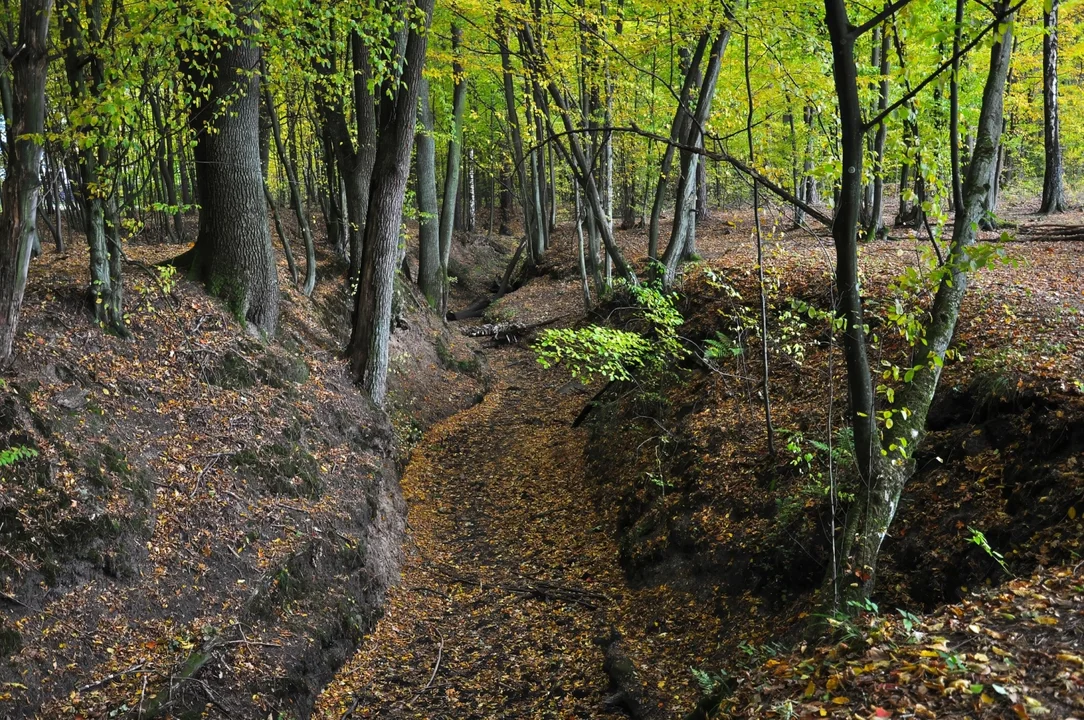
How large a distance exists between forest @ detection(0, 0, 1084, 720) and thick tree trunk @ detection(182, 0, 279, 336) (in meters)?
0.04

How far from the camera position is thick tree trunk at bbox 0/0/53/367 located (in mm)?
5711

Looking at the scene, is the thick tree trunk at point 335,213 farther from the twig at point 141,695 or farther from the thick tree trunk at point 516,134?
the twig at point 141,695

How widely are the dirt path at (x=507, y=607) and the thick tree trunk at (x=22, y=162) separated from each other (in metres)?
4.41

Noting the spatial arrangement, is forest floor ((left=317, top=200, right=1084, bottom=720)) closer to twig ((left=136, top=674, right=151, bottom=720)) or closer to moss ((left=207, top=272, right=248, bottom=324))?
twig ((left=136, top=674, right=151, bottom=720))

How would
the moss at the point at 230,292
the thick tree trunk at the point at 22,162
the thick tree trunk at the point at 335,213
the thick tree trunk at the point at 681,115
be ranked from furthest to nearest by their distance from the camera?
the thick tree trunk at the point at 335,213 → the thick tree trunk at the point at 681,115 → the moss at the point at 230,292 → the thick tree trunk at the point at 22,162

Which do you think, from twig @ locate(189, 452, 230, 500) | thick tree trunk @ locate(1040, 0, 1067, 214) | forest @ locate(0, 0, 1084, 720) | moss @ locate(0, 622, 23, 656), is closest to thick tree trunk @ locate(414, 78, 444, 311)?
forest @ locate(0, 0, 1084, 720)

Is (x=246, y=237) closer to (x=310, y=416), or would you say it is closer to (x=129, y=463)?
(x=310, y=416)

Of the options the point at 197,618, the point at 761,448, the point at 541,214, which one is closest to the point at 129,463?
the point at 197,618

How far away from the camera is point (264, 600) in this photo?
6.04 metres

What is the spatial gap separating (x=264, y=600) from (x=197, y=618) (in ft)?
1.99

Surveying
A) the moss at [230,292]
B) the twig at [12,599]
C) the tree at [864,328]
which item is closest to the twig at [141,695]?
the twig at [12,599]

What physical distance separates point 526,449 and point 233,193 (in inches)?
A: 236

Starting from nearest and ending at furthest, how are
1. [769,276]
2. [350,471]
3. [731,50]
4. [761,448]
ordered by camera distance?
[761,448], [350,471], [769,276], [731,50]

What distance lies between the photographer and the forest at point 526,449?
182 inches
